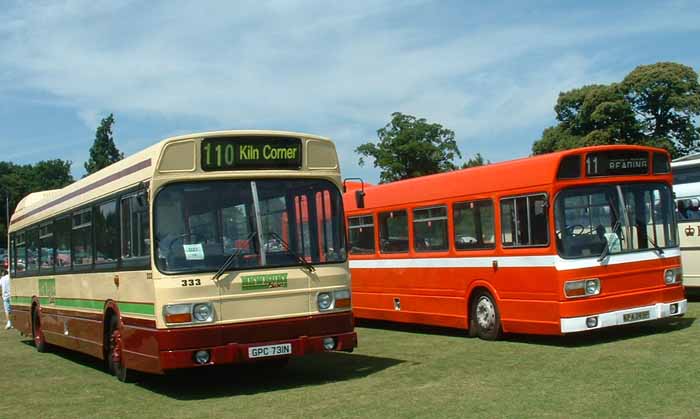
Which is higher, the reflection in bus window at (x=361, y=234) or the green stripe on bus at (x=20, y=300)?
the reflection in bus window at (x=361, y=234)

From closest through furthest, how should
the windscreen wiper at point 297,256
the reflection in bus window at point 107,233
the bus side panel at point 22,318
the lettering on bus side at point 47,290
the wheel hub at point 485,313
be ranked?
the windscreen wiper at point 297,256 → the reflection in bus window at point 107,233 → the wheel hub at point 485,313 → the lettering on bus side at point 47,290 → the bus side panel at point 22,318

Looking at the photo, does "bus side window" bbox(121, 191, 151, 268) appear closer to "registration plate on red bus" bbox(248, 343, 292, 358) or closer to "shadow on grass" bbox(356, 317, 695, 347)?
"registration plate on red bus" bbox(248, 343, 292, 358)

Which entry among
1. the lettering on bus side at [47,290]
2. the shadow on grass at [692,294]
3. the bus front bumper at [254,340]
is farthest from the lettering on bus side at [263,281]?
the shadow on grass at [692,294]

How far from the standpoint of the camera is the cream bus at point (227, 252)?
10.6 m

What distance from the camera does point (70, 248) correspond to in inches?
605

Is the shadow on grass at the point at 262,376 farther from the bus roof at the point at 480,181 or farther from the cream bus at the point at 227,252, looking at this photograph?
the bus roof at the point at 480,181

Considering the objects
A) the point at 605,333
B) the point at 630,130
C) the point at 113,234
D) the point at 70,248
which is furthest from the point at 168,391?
the point at 630,130

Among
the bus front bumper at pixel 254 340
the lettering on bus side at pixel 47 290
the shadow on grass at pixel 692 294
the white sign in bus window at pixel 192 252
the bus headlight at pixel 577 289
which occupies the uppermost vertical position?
the white sign in bus window at pixel 192 252

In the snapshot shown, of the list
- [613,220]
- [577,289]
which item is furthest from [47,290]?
[613,220]

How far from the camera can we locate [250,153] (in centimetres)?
1131

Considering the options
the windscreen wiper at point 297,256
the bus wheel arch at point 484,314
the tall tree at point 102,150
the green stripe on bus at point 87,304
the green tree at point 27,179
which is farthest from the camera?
the green tree at point 27,179

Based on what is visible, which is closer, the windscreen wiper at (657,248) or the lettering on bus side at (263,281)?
the lettering on bus side at (263,281)

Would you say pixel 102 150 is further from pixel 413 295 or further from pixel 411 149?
pixel 413 295

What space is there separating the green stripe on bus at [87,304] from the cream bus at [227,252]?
0.05m
